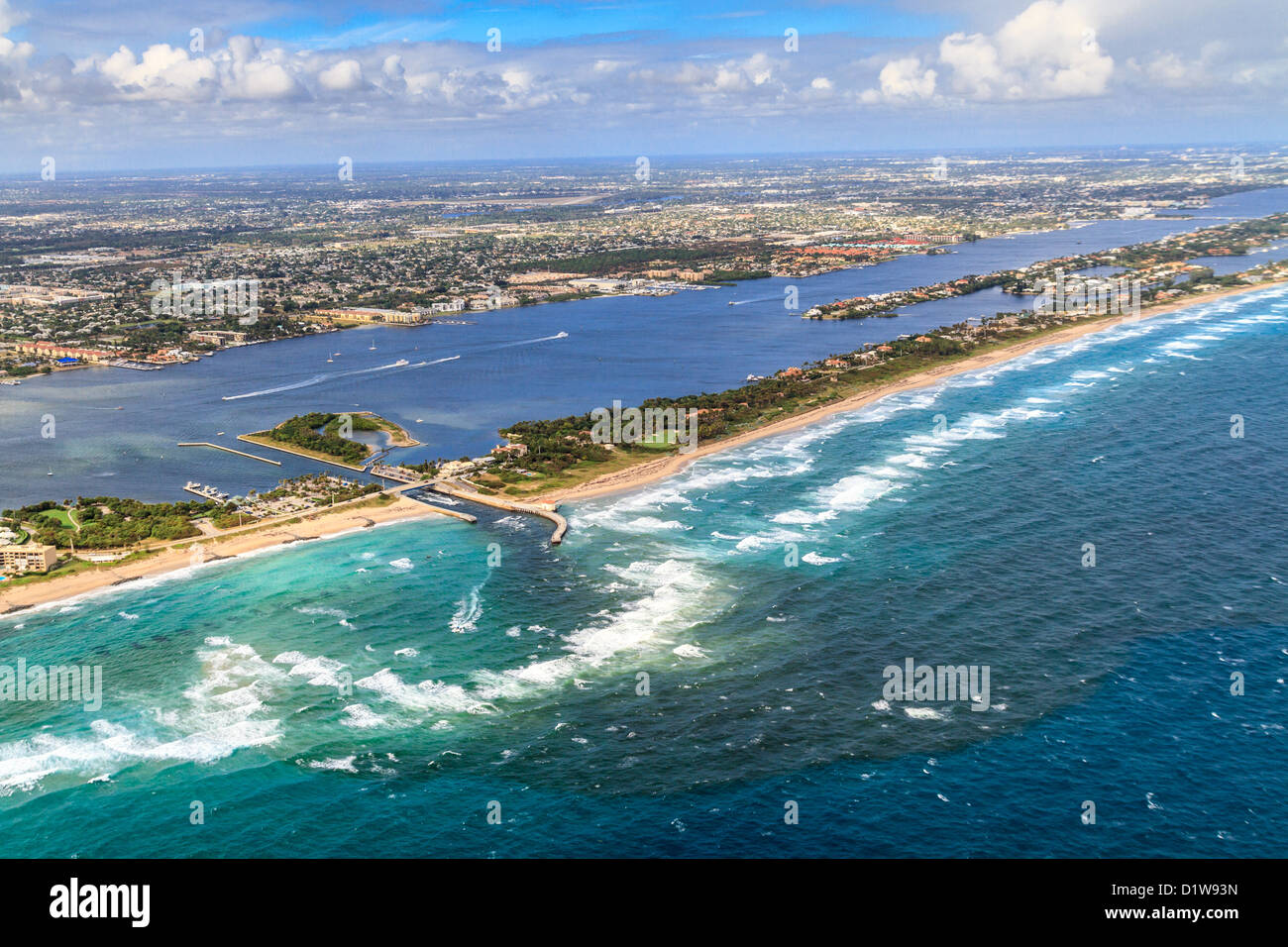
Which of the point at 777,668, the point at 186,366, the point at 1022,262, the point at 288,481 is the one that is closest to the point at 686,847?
the point at 777,668

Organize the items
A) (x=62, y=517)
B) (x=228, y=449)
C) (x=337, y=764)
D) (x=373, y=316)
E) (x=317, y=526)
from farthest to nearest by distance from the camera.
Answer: (x=373, y=316) < (x=228, y=449) < (x=62, y=517) < (x=317, y=526) < (x=337, y=764)

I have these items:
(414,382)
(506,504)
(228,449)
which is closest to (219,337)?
(414,382)

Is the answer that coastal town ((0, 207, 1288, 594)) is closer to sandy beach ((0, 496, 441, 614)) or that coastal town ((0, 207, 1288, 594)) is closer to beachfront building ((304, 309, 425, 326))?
sandy beach ((0, 496, 441, 614))

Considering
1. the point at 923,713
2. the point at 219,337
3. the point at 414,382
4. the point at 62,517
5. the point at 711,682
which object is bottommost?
the point at 923,713

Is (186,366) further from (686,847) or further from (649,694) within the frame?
(686,847)

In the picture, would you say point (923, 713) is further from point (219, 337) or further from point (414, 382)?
point (219, 337)

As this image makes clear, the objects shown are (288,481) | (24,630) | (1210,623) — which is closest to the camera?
(1210,623)

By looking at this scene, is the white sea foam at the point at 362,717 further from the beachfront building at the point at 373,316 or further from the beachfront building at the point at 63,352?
the beachfront building at the point at 373,316
